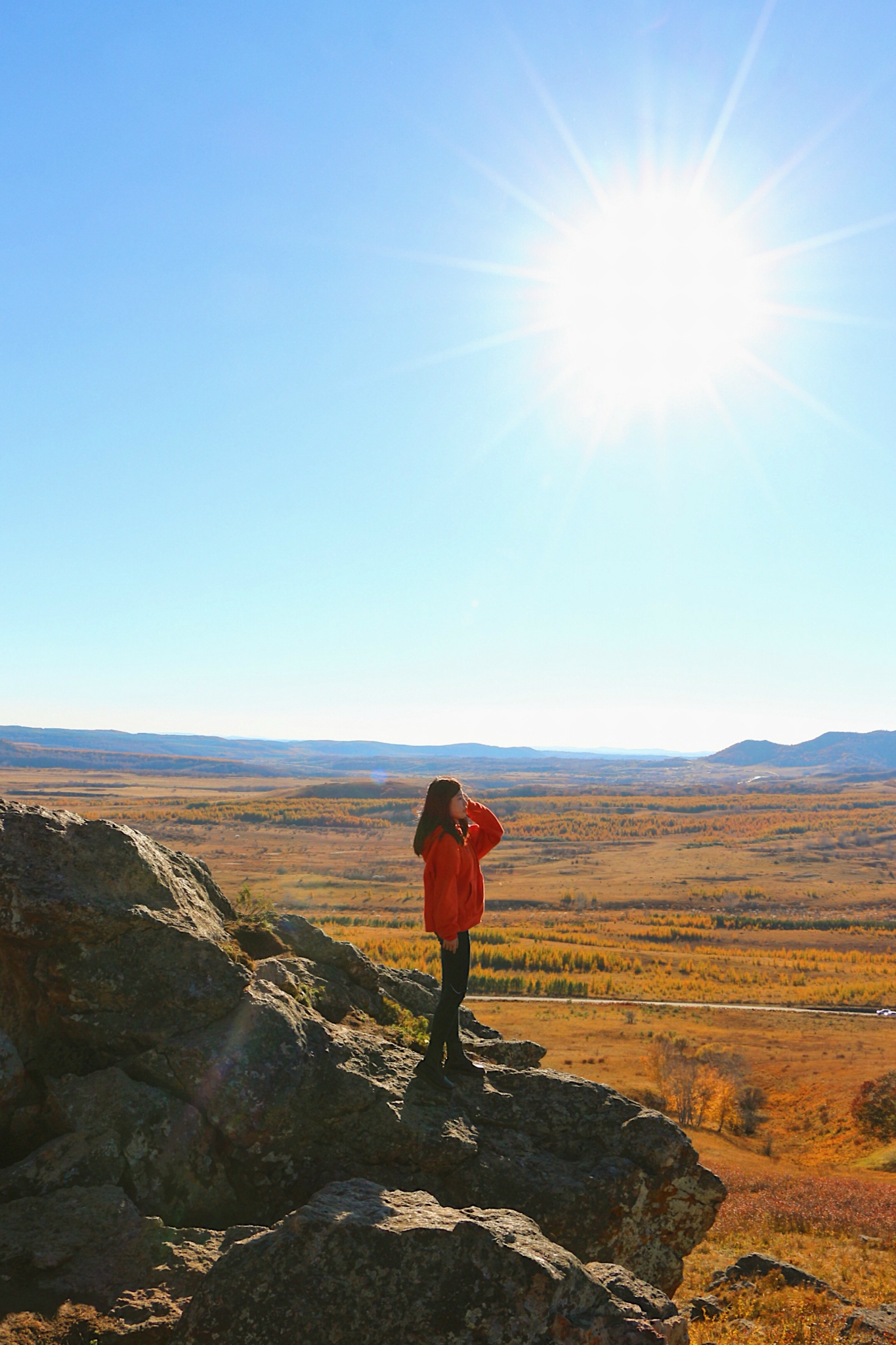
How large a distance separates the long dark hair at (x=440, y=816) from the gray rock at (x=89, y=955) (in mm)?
2359

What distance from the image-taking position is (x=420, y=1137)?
7.09 m

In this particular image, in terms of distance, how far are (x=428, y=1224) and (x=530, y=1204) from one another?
87.4 inches

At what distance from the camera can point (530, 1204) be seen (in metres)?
7.07

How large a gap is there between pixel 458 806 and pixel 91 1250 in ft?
14.6

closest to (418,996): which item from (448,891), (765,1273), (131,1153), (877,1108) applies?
(448,891)

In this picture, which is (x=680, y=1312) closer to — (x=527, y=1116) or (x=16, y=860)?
(x=527, y=1116)

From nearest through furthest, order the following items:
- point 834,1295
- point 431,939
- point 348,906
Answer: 1. point 834,1295
2. point 431,939
3. point 348,906

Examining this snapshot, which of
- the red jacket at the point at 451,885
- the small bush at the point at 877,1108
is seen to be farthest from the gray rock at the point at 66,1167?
the small bush at the point at 877,1108

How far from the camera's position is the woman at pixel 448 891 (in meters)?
7.71

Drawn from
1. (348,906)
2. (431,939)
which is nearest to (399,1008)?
(431,939)

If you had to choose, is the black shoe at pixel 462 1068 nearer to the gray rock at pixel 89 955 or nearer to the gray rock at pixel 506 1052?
the gray rock at pixel 506 1052

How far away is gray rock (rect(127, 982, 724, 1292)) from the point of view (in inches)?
267

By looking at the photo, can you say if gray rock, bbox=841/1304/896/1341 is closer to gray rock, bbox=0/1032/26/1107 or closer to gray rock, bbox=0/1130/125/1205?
gray rock, bbox=0/1130/125/1205

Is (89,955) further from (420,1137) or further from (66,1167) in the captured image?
(420,1137)
